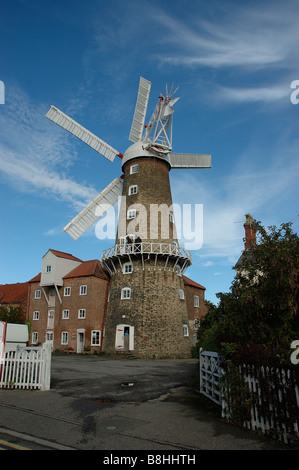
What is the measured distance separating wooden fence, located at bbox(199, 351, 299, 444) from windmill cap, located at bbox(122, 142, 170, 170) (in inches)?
1005

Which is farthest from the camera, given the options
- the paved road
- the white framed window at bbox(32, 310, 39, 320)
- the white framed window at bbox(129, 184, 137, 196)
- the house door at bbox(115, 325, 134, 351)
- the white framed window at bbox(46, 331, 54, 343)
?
the white framed window at bbox(32, 310, 39, 320)

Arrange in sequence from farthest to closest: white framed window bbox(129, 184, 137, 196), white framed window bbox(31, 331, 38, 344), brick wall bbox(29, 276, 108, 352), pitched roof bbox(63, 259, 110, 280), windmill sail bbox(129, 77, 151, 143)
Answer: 1. white framed window bbox(31, 331, 38, 344)
2. pitched roof bbox(63, 259, 110, 280)
3. brick wall bbox(29, 276, 108, 352)
4. windmill sail bbox(129, 77, 151, 143)
5. white framed window bbox(129, 184, 137, 196)

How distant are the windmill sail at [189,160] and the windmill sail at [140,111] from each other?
4080 millimetres

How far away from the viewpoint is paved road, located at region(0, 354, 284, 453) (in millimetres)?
5934

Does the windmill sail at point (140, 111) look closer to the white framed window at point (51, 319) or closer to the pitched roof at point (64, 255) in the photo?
the pitched roof at point (64, 255)

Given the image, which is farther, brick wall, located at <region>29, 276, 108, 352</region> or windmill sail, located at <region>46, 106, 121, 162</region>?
windmill sail, located at <region>46, 106, 121, 162</region>

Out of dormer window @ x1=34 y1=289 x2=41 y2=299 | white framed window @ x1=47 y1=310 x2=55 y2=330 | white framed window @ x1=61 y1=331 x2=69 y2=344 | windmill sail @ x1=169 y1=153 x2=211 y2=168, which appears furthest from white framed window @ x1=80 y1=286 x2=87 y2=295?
windmill sail @ x1=169 y1=153 x2=211 y2=168

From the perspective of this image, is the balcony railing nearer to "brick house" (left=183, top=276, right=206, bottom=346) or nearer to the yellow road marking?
"brick house" (left=183, top=276, right=206, bottom=346)

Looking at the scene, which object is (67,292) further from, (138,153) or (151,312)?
(138,153)

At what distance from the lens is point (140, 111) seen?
1281 inches

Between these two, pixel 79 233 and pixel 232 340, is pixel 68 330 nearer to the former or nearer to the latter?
pixel 79 233

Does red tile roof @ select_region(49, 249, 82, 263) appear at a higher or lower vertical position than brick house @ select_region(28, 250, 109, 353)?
higher

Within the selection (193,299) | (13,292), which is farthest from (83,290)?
(13,292)

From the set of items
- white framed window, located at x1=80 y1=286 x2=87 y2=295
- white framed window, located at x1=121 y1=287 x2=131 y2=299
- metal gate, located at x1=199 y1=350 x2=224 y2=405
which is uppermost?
white framed window, located at x1=80 y1=286 x2=87 y2=295
